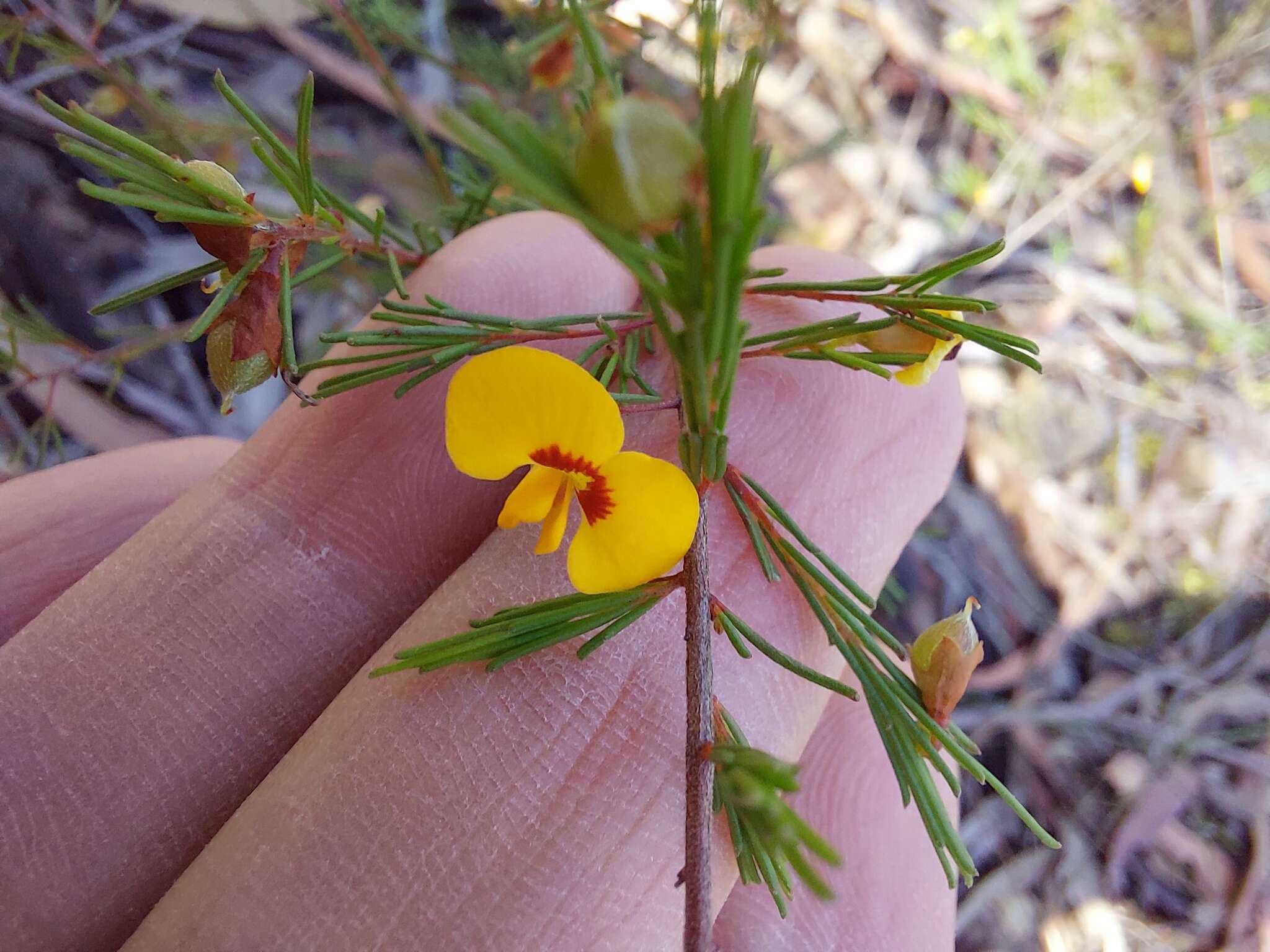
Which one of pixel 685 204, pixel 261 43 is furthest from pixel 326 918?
pixel 261 43

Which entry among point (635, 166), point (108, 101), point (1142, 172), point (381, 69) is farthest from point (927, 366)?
point (1142, 172)

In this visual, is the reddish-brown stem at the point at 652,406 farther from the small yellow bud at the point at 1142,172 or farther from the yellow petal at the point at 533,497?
the small yellow bud at the point at 1142,172

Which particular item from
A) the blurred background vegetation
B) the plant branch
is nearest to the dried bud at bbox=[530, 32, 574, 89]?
the blurred background vegetation

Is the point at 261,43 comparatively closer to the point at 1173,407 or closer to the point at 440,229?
the point at 440,229

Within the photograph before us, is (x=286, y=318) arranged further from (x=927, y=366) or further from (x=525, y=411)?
(x=927, y=366)

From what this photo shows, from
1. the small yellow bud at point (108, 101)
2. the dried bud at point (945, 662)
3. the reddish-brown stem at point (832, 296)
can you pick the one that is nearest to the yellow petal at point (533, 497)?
the reddish-brown stem at point (832, 296)
